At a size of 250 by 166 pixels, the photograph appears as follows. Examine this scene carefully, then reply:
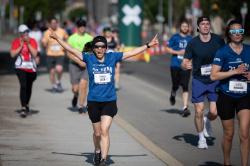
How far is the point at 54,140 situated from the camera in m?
9.23

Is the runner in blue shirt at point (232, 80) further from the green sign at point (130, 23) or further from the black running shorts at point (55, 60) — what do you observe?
the green sign at point (130, 23)

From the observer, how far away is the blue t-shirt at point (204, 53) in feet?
29.5

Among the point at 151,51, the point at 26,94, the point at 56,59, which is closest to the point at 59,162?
the point at 26,94

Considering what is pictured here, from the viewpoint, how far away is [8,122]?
10891 mm

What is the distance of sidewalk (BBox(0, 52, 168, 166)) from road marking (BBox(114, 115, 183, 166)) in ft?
0.31

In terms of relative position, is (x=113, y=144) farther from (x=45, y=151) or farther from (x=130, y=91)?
(x=130, y=91)

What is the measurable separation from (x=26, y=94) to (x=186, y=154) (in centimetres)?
445

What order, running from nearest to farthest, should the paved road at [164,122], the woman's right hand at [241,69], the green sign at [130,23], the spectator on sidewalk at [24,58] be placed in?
the woman's right hand at [241,69] < the paved road at [164,122] < the spectator on sidewalk at [24,58] < the green sign at [130,23]

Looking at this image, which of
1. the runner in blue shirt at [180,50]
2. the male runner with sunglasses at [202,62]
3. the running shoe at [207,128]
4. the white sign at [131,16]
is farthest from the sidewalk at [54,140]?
the white sign at [131,16]

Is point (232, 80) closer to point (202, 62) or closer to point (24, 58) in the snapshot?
point (202, 62)

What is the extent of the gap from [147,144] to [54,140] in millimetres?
1407

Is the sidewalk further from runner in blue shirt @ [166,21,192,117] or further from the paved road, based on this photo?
runner in blue shirt @ [166,21,192,117]

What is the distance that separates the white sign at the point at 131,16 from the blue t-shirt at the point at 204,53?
21136 mm

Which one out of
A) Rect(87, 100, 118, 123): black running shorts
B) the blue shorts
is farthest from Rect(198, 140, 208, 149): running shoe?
Rect(87, 100, 118, 123): black running shorts
